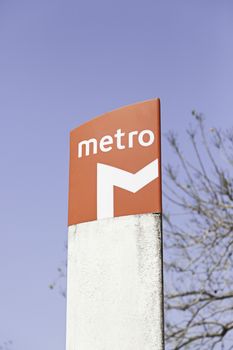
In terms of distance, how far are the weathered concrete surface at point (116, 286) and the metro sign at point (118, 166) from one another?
5 centimetres

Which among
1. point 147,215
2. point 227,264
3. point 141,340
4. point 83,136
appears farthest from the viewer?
point 227,264

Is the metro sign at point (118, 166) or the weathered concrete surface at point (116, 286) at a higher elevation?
the metro sign at point (118, 166)

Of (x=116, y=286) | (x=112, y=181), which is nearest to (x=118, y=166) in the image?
(x=112, y=181)

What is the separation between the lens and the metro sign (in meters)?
2.07

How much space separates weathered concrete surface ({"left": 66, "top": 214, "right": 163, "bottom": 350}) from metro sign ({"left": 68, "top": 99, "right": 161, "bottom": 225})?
0.17 feet

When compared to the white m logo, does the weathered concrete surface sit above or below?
below

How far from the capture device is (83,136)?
2.26 metres

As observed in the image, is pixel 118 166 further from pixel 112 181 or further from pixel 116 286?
pixel 116 286

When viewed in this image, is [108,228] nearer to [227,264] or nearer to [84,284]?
[84,284]

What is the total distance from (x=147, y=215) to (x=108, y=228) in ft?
0.47

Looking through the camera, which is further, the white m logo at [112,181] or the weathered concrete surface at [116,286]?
the white m logo at [112,181]

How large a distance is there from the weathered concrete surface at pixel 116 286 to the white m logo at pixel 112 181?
5 centimetres

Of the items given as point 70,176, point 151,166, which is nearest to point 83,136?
point 70,176

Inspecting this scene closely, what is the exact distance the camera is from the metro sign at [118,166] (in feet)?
6.80
